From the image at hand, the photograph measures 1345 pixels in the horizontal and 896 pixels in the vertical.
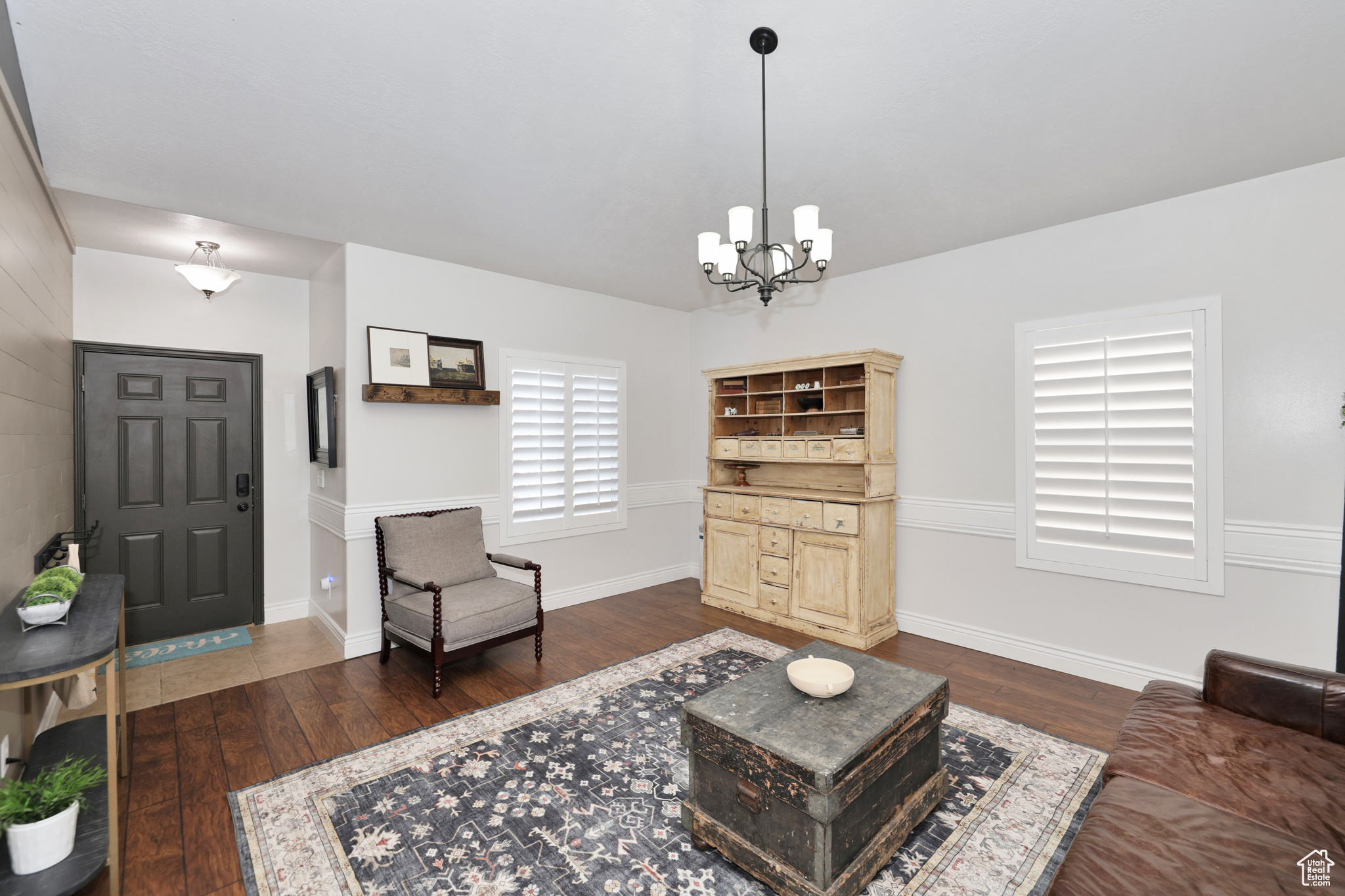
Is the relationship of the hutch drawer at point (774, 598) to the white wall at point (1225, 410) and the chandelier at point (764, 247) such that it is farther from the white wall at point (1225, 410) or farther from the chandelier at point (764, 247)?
the chandelier at point (764, 247)

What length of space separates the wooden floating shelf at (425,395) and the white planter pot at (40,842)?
8.27 ft

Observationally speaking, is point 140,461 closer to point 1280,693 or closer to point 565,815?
point 565,815

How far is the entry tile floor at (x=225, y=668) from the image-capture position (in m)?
3.25

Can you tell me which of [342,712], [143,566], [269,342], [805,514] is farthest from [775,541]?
[143,566]

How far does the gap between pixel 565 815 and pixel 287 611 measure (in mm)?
3539

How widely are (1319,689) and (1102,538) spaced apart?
1572mm

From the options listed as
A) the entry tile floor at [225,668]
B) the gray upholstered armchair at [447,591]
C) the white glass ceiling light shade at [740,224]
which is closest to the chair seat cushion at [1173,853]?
the white glass ceiling light shade at [740,224]

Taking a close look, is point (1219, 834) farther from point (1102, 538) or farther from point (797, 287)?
point (797, 287)

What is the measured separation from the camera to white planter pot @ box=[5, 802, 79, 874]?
1581 millimetres

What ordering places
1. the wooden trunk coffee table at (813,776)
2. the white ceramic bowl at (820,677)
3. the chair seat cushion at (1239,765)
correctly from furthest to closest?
1. the white ceramic bowl at (820,677)
2. the wooden trunk coffee table at (813,776)
3. the chair seat cushion at (1239,765)

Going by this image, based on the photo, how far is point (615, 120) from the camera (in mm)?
2475

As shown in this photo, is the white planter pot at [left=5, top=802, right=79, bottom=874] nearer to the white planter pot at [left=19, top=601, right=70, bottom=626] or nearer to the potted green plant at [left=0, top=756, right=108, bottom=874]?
the potted green plant at [left=0, top=756, right=108, bottom=874]

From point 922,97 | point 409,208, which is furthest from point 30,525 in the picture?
point 922,97

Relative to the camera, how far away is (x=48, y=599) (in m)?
1.92
